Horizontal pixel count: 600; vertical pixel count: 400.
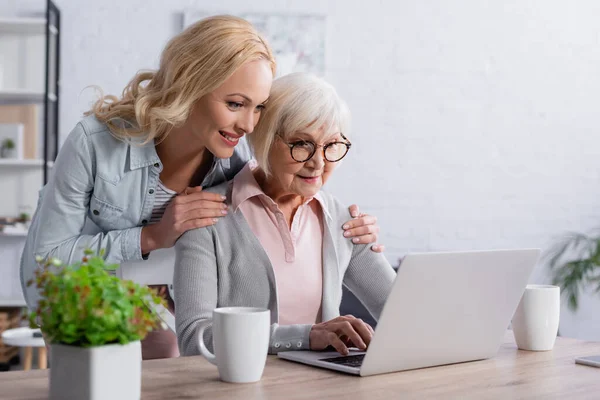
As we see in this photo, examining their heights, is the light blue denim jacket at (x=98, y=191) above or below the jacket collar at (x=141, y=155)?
below

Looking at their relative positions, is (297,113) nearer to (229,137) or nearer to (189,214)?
(229,137)

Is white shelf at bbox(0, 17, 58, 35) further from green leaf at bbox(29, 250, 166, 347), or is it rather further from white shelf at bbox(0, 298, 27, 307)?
green leaf at bbox(29, 250, 166, 347)

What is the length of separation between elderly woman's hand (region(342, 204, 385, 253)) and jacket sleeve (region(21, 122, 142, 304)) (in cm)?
48

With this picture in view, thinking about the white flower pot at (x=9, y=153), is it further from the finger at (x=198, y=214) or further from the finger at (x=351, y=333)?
the finger at (x=351, y=333)

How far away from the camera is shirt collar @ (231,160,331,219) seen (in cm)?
166

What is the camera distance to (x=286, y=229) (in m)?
1.67

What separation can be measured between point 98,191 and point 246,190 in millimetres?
363

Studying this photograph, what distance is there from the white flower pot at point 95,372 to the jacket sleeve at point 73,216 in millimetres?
814

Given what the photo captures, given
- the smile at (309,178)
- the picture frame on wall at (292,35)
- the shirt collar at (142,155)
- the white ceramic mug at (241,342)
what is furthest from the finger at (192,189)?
the picture frame on wall at (292,35)

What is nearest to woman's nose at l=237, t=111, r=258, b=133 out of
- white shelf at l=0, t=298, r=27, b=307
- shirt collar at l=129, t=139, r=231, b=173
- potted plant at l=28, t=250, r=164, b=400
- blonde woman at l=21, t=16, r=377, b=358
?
blonde woman at l=21, t=16, r=377, b=358

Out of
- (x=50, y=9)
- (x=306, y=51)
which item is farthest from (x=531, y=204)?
(x=50, y=9)

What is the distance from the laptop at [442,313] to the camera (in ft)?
3.78

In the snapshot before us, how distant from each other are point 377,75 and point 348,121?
2.39 metres

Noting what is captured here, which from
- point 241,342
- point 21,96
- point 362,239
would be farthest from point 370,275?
point 21,96
